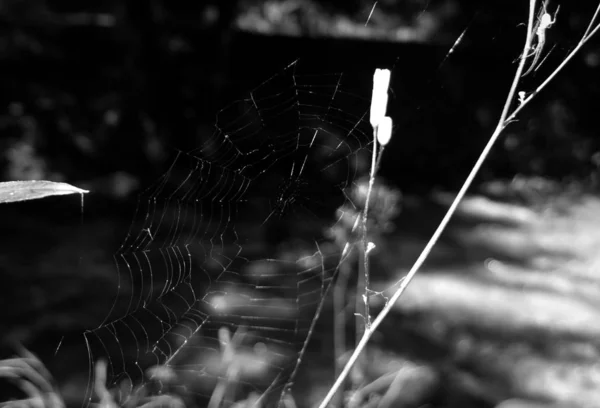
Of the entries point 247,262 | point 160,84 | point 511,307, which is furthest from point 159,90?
point 511,307

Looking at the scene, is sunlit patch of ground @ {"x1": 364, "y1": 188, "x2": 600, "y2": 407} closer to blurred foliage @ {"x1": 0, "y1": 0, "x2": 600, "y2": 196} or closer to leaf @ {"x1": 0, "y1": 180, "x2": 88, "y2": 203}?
blurred foliage @ {"x1": 0, "y1": 0, "x2": 600, "y2": 196}

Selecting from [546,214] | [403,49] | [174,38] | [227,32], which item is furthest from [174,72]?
[546,214]

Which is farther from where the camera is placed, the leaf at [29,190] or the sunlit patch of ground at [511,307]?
the sunlit patch of ground at [511,307]

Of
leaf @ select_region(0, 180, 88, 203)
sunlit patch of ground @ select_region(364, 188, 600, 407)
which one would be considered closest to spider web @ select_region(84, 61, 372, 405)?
sunlit patch of ground @ select_region(364, 188, 600, 407)

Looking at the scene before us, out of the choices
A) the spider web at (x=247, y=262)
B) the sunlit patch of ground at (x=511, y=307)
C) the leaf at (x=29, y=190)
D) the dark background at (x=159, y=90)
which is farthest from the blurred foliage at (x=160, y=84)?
the leaf at (x=29, y=190)

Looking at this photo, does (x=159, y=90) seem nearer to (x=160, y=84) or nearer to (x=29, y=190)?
(x=160, y=84)

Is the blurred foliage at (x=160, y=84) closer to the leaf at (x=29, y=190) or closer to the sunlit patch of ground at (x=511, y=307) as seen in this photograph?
the sunlit patch of ground at (x=511, y=307)
